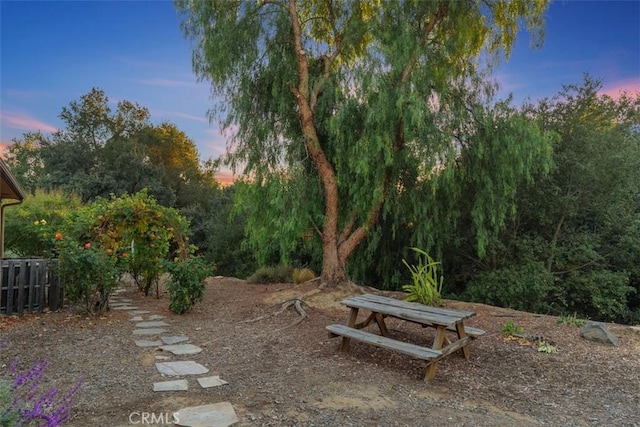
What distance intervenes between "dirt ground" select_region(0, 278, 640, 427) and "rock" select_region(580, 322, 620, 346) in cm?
9

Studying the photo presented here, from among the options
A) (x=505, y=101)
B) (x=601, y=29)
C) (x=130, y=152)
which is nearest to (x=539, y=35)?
(x=505, y=101)

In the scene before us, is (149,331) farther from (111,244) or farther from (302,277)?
(302,277)

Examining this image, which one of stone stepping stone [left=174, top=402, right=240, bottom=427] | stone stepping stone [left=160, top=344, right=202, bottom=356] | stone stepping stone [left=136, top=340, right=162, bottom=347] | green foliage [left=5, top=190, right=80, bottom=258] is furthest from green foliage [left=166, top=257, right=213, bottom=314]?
green foliage [left=5, top=190, right=80, bottom=258]

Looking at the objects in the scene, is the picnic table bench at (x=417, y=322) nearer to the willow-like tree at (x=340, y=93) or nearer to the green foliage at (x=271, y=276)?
the willow-like tree at (x=340, y=93)

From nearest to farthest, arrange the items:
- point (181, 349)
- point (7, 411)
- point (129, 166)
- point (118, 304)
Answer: point (7, 411) → point (181, 349) → point (118, 304) → point (129, 166)

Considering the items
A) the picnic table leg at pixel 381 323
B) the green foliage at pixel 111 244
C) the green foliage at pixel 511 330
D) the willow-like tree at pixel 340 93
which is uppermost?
the willow-like tree at pixel 340 93

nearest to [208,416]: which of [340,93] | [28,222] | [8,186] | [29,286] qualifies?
[29,286]

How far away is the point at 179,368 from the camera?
3.31 metres

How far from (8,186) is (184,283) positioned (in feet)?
16.4

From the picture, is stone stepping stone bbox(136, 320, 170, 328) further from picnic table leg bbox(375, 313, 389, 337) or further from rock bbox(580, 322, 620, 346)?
rock bbox(580, 322, 620, 346)

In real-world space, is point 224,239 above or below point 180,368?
above

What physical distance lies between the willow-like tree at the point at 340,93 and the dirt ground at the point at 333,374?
2439 millimetres

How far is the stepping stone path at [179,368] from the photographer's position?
2361 millimetres

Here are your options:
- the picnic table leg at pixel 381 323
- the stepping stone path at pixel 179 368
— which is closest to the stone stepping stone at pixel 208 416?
the stepping stone path at pixel 179 368
